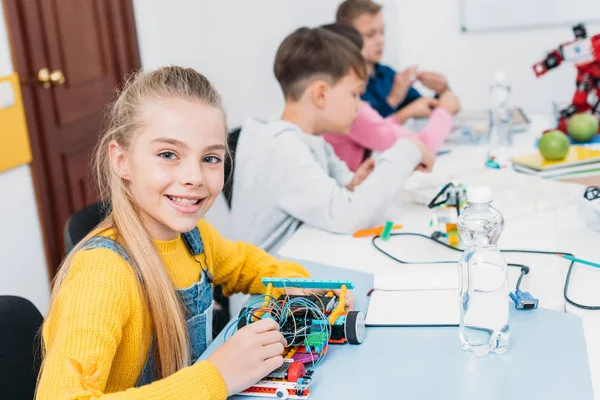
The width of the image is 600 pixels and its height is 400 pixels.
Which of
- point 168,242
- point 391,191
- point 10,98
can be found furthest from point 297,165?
point 10,98

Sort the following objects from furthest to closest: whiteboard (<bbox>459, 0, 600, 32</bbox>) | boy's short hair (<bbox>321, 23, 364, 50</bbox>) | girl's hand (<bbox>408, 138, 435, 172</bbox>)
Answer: whiteboard (<bbox>459, 0, 600, 32</bbox>) → boy's short hair (<bbox>321, 23, 364, 50</bbox>) → girl's hand (<bbox>408, 138, 435, 172</bbox>)

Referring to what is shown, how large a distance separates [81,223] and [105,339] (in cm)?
57

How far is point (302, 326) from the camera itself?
1052 mm

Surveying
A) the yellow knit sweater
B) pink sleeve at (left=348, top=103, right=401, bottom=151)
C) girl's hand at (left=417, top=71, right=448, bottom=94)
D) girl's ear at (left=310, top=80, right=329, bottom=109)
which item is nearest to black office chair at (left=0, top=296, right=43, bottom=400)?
the yellow knit sweater

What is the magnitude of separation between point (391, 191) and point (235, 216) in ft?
1.56

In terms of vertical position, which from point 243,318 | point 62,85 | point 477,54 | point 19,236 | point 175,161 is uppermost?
point 175,161

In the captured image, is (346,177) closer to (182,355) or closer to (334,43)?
(334,43)

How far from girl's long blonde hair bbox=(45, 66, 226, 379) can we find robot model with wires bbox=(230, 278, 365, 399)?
96mm

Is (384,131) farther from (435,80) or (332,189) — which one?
(332,189)

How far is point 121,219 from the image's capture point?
3.71 feet

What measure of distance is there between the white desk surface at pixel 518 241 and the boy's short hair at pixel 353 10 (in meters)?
1.10

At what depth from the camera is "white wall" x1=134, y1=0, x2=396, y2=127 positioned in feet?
9.89

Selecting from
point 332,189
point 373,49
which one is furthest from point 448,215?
point 373,49

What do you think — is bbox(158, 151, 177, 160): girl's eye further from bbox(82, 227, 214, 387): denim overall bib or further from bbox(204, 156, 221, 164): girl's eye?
bbox(82, 227, 214, 387): denim overall bib
